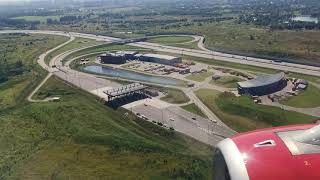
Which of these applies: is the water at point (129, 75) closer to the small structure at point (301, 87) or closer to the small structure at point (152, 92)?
the small structure at point (152, 92)

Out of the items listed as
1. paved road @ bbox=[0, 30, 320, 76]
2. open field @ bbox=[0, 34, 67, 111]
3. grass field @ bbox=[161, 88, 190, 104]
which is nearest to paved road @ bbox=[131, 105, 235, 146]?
grass field @ bbox=[161, 88, 190, 104]

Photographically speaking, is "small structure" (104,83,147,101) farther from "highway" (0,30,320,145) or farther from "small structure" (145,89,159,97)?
"highway" (0,30,320,145)

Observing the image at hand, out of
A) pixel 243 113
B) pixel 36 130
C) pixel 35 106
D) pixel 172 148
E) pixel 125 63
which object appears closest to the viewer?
pixel 172 148

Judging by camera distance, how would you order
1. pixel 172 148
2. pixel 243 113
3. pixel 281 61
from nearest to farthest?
pixel 172 148, pixel 243 113, pixel 281 61

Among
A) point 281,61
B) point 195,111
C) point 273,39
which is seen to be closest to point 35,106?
point 195,111

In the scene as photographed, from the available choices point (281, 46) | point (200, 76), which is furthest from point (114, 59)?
point (281, 46)

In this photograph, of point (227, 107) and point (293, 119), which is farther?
point (227, 107)

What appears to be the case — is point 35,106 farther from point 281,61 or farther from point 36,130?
point 281,61
